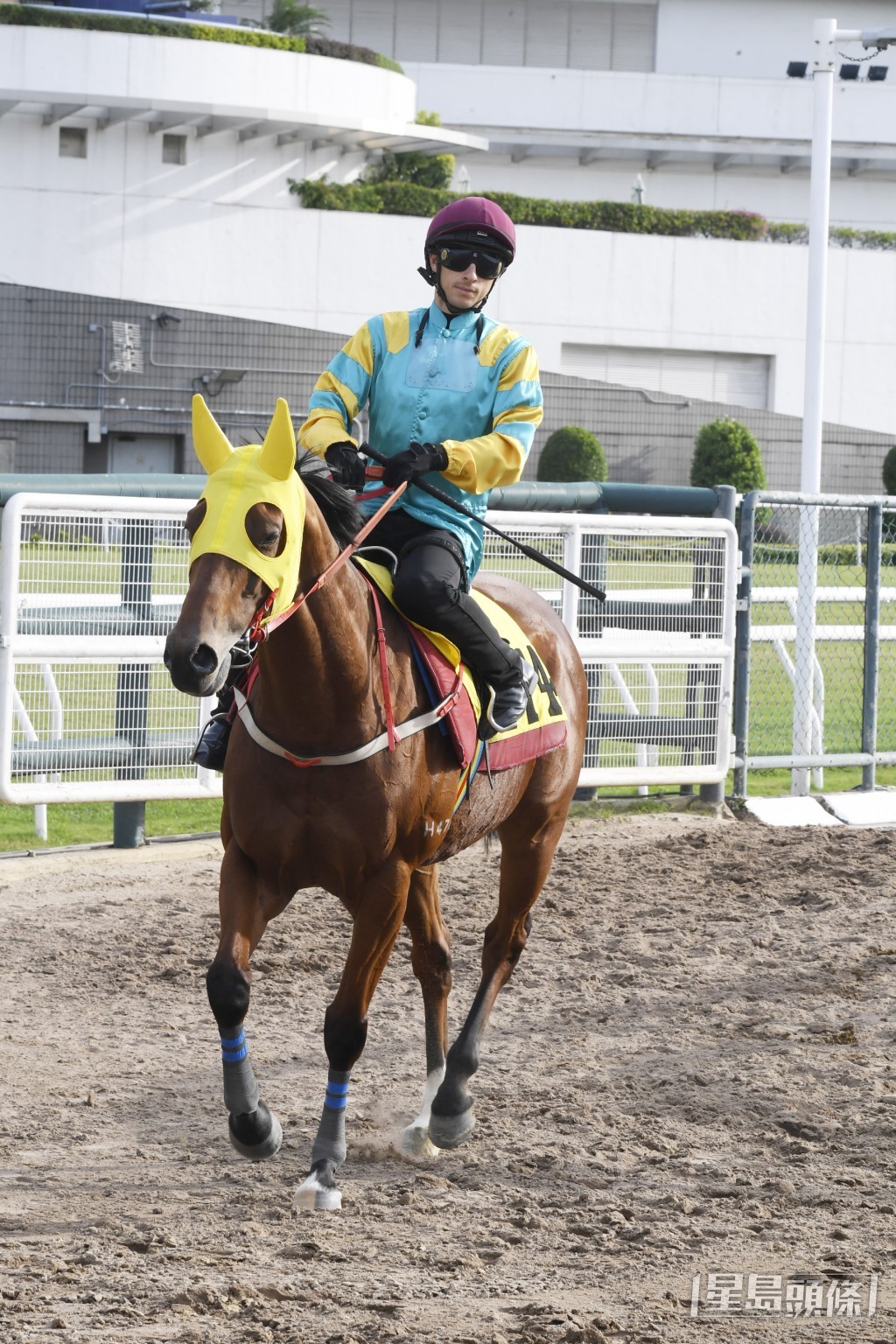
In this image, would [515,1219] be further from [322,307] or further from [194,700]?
[322,307]

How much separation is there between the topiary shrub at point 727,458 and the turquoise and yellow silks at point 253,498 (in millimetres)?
27015

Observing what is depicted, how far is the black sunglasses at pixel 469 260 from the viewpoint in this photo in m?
4.45

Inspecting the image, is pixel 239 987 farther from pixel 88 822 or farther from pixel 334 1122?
pixel 88 822

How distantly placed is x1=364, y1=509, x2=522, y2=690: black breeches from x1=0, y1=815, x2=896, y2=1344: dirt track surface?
1346 mm

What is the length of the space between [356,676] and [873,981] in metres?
3.11

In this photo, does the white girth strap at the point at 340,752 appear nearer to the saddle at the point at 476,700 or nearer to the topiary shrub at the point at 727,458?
the saddle at the point at 476,700

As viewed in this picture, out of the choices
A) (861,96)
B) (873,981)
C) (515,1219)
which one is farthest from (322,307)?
(515,1219)

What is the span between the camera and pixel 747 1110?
4754 millimetres

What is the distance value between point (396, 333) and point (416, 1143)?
7.34 feet

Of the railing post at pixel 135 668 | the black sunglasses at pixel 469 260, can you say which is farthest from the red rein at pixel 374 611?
the railing post at pixel 135 668

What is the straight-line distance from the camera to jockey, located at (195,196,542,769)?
434 cm

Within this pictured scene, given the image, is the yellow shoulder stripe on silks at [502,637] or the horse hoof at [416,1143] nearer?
the yellow shoulder stripe on silks at [502,637]

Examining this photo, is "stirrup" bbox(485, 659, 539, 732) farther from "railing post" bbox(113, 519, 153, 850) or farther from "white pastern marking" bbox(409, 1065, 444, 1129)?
"railing post" bbox(113, 519, 153, 850)

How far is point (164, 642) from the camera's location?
7746 millimetres
